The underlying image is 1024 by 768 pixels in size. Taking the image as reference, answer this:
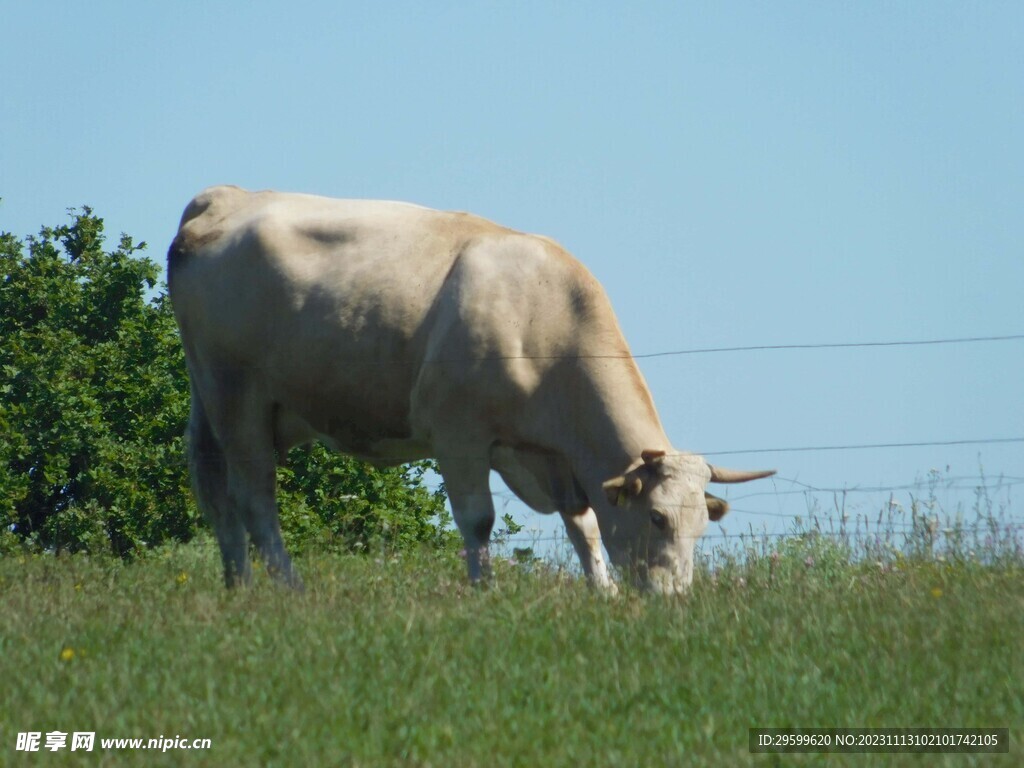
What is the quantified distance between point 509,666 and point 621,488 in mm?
3057

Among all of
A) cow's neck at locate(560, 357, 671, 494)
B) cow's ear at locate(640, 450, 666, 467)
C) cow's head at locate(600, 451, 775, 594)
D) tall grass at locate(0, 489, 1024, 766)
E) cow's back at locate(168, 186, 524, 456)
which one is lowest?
tall grass at locate(0, 489, 1024, 766)

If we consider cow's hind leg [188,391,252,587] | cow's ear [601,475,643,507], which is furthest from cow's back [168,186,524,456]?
cow's ear [601,475,643,507]

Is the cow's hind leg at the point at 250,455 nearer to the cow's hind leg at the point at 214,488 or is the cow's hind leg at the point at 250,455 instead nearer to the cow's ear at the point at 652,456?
the cow's hind leg at the point at 214,488

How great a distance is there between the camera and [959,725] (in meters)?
5.16

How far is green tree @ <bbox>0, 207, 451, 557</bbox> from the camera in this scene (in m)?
19.1

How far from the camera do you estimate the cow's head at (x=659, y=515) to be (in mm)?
8741

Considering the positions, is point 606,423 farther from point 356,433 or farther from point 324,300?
point 324,300

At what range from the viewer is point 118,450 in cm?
2045

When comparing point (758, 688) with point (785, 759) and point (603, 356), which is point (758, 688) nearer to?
point (785, 759)

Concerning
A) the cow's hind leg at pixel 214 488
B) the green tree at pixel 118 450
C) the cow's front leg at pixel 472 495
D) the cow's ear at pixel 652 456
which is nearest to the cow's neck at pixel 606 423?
the cow's ear at pixel 652 456

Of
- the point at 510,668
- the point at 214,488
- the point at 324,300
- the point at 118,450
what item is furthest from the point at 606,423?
the point at 118,450

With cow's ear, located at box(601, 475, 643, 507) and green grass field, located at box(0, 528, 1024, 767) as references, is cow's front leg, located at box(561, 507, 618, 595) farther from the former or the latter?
green grass field, located at box(0, 528, 1024, 767)

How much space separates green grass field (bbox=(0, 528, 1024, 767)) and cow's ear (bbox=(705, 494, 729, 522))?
885mm

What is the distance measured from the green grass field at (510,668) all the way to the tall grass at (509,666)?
0.04 ft
